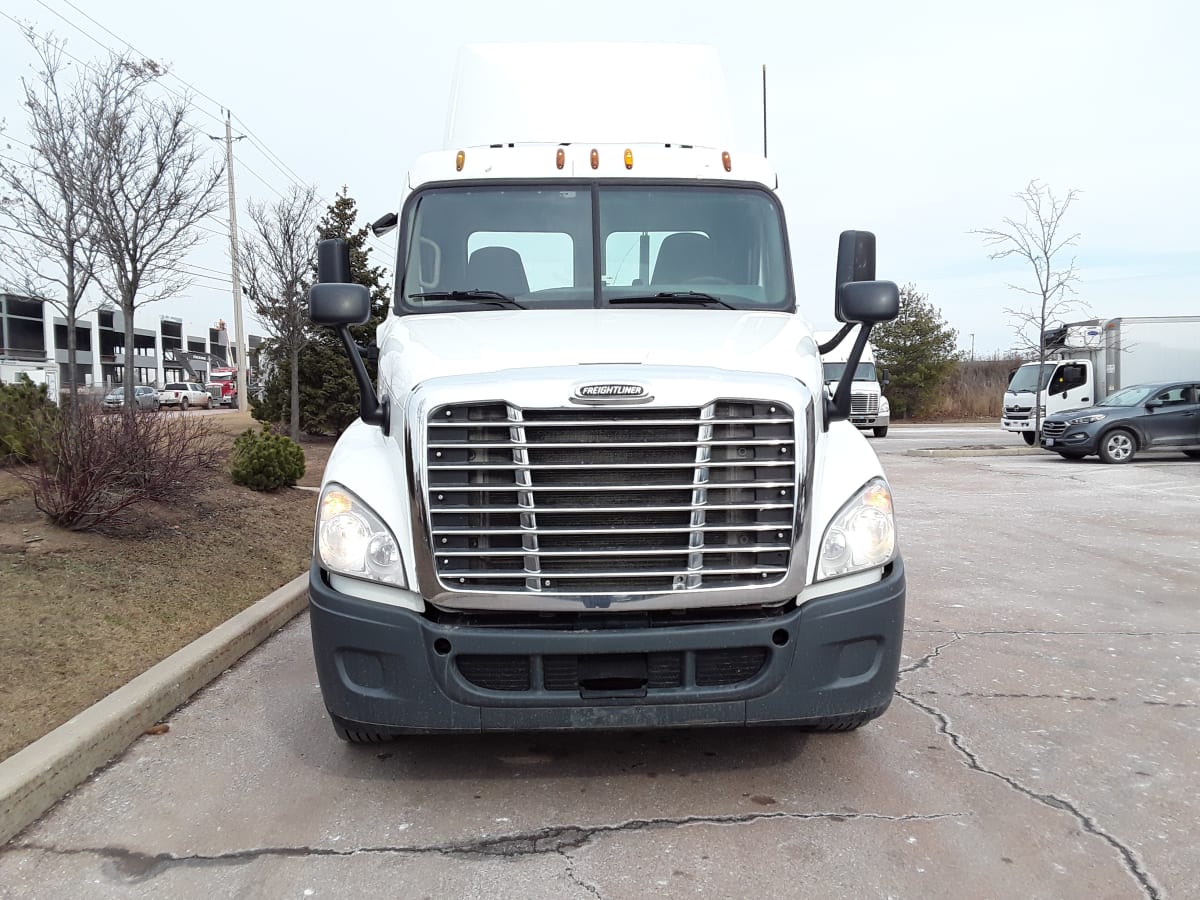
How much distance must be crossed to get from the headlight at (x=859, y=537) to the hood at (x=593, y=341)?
1.77 feet

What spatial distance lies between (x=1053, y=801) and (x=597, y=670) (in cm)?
184

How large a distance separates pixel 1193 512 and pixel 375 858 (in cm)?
1175

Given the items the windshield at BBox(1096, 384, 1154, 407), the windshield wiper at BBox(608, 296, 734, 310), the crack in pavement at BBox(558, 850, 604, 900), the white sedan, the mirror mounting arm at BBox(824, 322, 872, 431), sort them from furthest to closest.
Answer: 1. the white sedan
2. the windshield at BBox(1096, 384, 1154, 407)
3. the windshield wiper at BBox(608, 296, 734, 310)
4. the mirror mounting arm at BBox(824, 322, 872, 431)
5. the crack in pavement at BBox(558, 850, 604, 900)

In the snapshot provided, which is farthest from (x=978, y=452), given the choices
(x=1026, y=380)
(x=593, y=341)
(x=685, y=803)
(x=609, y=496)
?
(x=609, y=496)

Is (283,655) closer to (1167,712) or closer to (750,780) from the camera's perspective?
(750,780)

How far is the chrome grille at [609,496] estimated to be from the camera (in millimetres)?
3574

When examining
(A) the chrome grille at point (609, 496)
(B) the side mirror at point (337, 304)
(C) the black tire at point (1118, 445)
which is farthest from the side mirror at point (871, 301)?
(C) the black tire at point (1118, 445)

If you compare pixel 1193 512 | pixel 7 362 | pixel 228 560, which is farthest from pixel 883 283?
pixel 7 362

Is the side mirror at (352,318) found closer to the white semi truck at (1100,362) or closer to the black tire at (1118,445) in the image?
the black tire at (1118,445)

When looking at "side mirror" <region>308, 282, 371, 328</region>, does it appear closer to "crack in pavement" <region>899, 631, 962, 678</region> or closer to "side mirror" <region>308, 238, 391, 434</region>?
"side mirror" <region>308, 238, 391, 434</region>

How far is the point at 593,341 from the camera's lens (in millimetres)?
4031

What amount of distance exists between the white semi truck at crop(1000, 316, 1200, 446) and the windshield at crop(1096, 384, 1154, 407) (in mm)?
2785

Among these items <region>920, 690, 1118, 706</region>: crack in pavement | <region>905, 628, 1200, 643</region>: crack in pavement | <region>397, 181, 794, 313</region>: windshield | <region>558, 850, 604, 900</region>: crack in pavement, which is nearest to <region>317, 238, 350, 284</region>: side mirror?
<region>397, 181, 794, 313</region>: windshield

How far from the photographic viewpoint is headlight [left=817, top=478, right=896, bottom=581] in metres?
3.71
